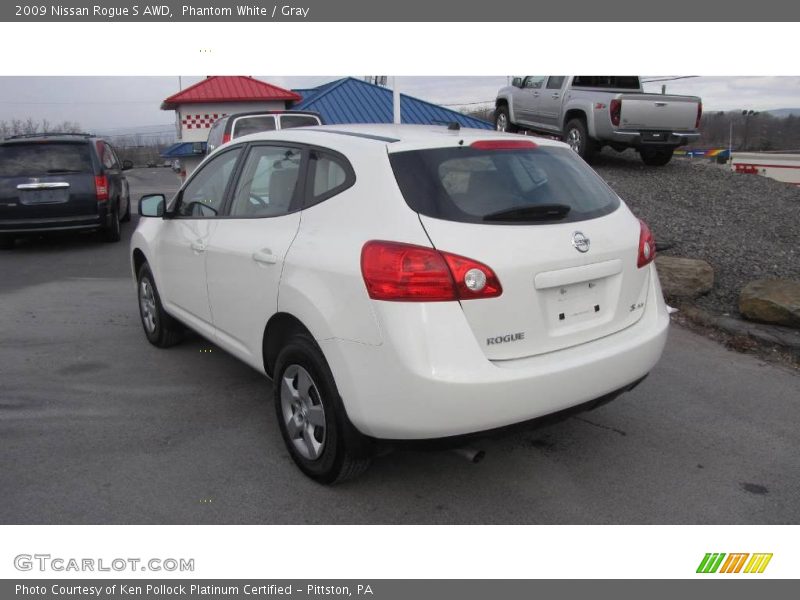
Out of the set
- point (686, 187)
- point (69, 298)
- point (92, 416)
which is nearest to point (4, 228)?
point (69, 298)

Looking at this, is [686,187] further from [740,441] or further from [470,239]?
[470,239]

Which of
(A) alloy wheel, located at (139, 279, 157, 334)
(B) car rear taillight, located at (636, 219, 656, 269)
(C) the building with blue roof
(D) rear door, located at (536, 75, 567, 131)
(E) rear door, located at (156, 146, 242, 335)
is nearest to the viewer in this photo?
(B) car rear taillight, located at (636, 219, 656, 269)

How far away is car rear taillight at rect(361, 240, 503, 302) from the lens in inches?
113

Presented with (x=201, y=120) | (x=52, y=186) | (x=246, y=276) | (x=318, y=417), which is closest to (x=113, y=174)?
(x=52, y=186)

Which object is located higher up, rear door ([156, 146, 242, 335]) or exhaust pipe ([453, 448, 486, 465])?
rear door ([156, 146, 242, 335])

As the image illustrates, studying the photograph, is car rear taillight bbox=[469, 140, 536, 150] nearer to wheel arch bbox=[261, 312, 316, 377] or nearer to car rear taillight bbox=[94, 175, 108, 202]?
wheel arch bbox=[261, 312, 316, 377]

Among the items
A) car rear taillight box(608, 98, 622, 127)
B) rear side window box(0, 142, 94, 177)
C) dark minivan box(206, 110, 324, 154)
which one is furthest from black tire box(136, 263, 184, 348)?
car rear taillight box(608, 98, 622, 127)

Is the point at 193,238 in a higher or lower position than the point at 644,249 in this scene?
lower

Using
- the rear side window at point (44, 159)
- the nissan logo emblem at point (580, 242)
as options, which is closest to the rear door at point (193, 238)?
the nissan logo emblem at point (580, 242)

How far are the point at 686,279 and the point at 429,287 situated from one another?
184 inches

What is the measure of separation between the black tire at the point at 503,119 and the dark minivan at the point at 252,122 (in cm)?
443

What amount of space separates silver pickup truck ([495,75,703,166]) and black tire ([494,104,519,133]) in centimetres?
123

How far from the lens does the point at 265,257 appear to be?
12.0ft

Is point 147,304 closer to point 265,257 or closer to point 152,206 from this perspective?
point 152,206
